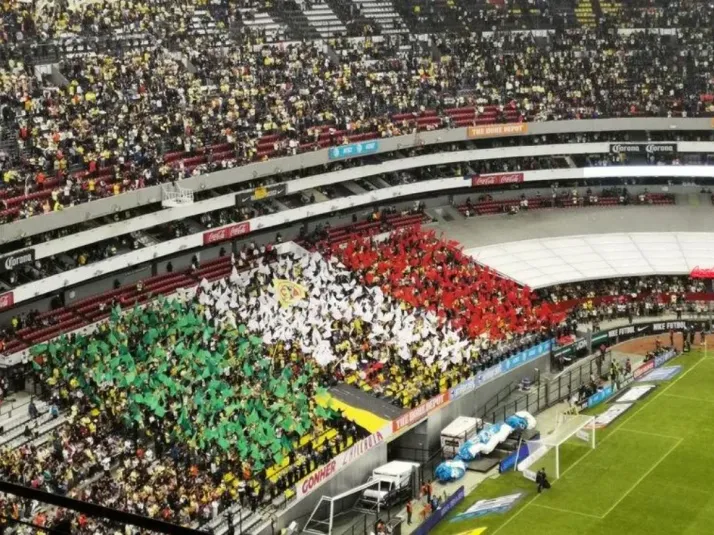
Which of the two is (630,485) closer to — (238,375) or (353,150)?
(238,375)

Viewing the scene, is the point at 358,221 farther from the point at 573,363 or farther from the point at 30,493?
the point at 30,493

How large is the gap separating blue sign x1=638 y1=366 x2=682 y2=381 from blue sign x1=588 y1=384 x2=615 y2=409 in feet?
8.31

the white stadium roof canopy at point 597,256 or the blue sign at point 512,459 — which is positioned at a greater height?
the white stadium roof canopy at point 597,256

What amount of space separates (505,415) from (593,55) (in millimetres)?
32745

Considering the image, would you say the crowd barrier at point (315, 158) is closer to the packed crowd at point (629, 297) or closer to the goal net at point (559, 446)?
the packed crowd at point (629, 297)

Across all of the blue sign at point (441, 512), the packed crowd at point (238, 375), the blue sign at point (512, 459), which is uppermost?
the packed crowd at point (238, 375)

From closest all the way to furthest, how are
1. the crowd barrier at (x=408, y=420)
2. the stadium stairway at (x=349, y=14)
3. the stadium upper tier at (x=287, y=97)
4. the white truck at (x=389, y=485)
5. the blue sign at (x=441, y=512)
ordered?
the blue sign at (x=441, y=512) → the crowd barrier at (x=408, y=420) → the white truck at (x=389, y=485) → the stadium upper tier at (x=287, y=97) → the stadium stairway at (x=349, y=14)

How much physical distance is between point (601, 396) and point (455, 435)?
378 inches

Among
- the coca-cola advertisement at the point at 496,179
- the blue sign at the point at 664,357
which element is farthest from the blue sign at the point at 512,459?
the coca-cola advertisement at the point at 496,179

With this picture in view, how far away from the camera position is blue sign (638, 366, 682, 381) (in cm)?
5103

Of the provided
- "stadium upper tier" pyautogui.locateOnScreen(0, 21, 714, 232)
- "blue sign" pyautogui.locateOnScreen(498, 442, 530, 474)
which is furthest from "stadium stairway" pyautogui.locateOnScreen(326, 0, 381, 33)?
"blue sign" pyautogui.locateOnScreen(498, 442, 530, 474)

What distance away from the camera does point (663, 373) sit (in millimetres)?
51500

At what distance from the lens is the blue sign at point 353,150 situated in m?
56.5

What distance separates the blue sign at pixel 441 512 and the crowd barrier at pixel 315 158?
1804cm
